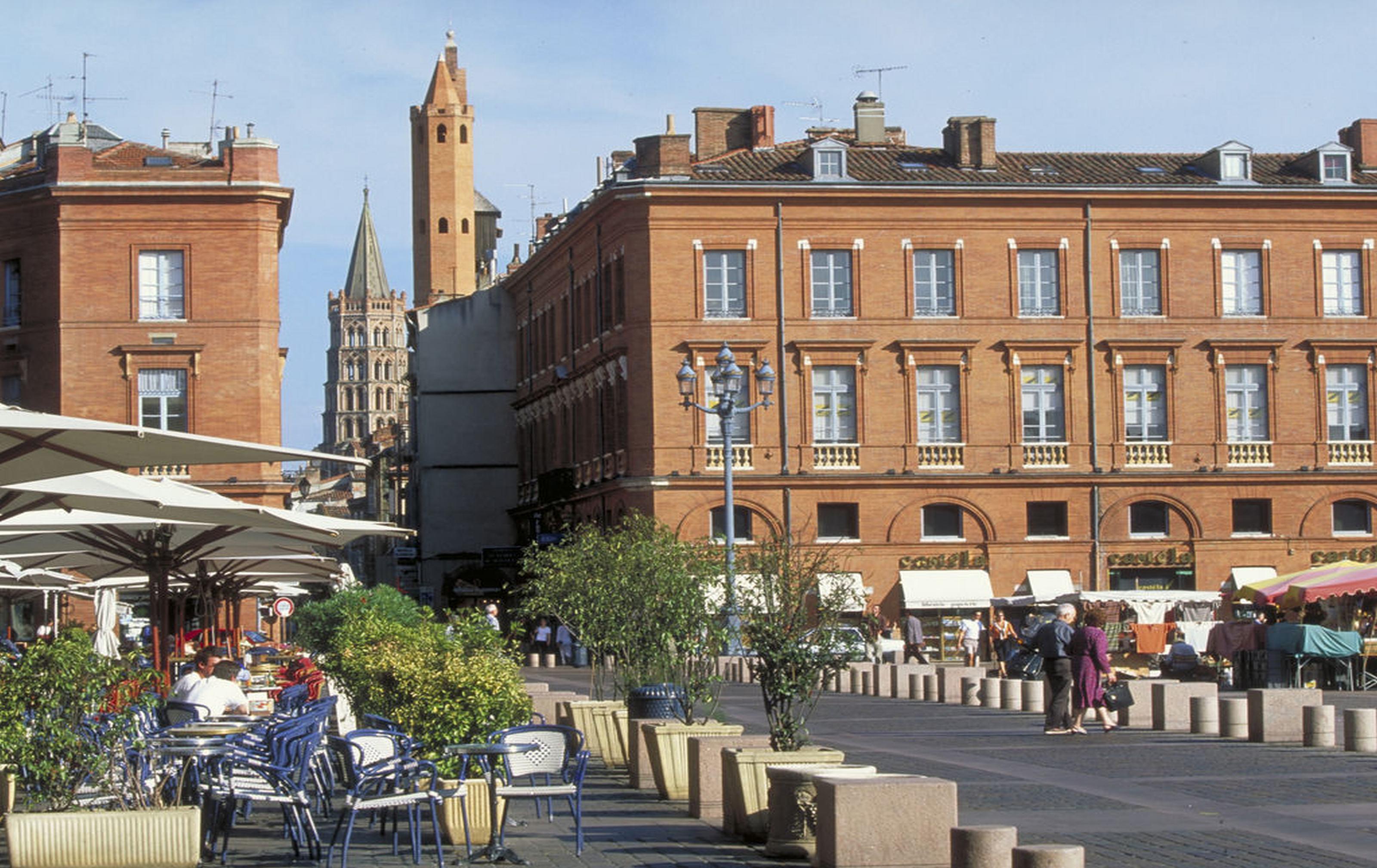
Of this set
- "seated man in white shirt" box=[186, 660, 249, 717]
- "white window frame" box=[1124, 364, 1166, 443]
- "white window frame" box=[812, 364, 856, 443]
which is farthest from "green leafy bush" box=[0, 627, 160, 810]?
"white window frame" box=[1124, 364, 1166, 443]

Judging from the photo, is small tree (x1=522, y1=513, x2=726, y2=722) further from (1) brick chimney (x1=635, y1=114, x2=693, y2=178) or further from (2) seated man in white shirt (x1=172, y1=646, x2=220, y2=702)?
(1) brick chimney (x1=635, y1=114, x2=693, y2=178)

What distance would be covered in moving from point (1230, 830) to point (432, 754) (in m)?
5.49

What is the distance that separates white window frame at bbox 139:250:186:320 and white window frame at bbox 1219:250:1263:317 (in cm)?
2727

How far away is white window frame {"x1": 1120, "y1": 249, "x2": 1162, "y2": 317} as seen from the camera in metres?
55.3

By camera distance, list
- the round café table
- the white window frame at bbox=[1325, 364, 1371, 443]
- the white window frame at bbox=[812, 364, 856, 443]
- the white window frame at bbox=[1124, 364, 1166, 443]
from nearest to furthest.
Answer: the round café table
the white window frame at bbox=[812, 364, 856, 443]
the white window frame at bbox=[1124, 364, 1166, 443]
the white window frame at bbox=[1325, 364, 1371, 443]

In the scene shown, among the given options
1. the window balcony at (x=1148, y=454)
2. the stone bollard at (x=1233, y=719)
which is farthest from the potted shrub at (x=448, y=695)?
the window balcony at (x=1148, y=454)

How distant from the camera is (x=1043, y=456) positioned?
2146 inches

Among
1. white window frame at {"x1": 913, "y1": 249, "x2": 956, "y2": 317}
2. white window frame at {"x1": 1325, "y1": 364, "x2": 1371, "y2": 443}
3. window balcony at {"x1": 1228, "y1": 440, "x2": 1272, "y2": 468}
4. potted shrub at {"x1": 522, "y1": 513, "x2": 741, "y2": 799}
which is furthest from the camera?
white window frame at {"x1": 1325, "y1": 364, "x2": 1371, "y2": 443}

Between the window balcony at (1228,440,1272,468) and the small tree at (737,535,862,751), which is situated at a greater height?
the window balcony at (1228,440,1272,468)

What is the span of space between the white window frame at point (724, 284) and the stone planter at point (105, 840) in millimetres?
42084

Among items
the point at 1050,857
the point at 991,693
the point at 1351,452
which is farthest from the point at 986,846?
the point at 1351,452

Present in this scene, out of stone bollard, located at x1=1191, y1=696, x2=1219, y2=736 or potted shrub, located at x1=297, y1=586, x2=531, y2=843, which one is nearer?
potted shrub, located at x1=297, y1=586, x2=531, y2=843

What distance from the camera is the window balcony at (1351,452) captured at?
55.7 m

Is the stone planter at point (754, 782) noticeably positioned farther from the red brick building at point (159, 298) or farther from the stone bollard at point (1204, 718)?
the red brick building at point (159, 298)
